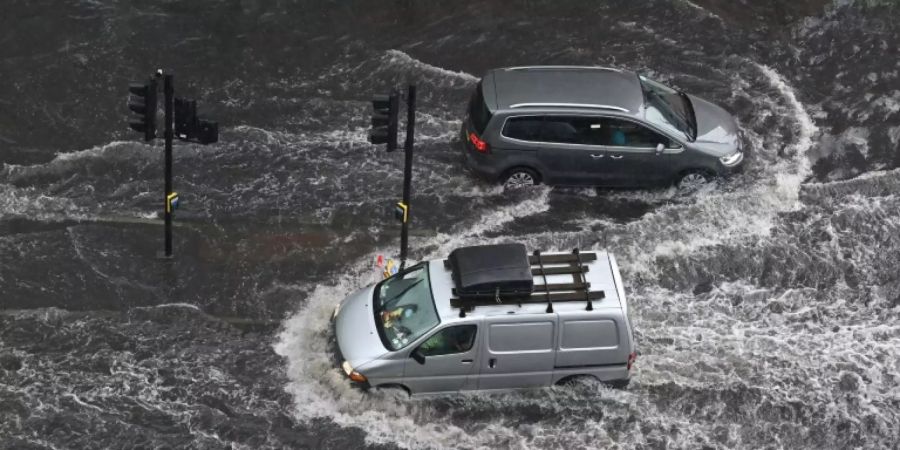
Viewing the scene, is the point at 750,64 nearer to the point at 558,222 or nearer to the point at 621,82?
the point at 621,82

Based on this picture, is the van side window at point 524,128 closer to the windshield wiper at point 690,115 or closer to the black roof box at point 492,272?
the windshield wiper at point 690,115

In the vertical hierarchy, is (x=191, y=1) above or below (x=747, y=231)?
above

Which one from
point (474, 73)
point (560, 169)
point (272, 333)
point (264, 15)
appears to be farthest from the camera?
point (264, 15)

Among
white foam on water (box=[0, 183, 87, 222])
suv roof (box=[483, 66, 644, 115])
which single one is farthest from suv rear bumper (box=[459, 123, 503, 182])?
white foam on water (box=[0, 183, 87, 222])

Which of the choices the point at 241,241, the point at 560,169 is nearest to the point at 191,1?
the point at 241,241

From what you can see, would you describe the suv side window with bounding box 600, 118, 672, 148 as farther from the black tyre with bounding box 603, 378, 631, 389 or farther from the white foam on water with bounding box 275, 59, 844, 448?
the black tyre with bounding box 603, 378, 631, 389
